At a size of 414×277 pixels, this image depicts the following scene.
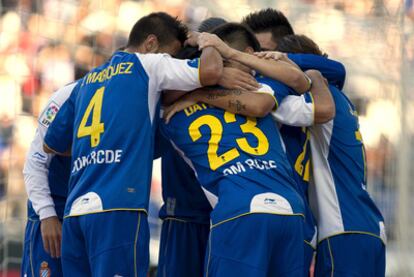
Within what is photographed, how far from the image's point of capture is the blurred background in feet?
27.6

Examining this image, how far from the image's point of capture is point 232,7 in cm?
841

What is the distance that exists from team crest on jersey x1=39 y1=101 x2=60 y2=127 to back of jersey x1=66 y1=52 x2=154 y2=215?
1.71 ft

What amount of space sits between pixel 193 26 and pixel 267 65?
13.6ft

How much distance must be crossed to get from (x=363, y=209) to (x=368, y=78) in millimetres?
3713

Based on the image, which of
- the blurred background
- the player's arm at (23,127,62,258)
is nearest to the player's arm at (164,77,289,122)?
the player's arm at (23,127,62,258)

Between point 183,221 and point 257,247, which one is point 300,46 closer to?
point 183,221

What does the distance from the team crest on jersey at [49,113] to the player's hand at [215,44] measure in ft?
3.25

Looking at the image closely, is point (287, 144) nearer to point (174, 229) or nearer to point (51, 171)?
point (174, 229)

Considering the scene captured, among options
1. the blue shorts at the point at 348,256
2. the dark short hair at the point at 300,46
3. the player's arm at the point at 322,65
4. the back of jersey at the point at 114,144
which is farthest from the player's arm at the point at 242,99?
the blue shorts at the point at 348,256

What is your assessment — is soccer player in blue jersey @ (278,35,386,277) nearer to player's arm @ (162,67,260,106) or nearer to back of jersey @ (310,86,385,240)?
back of jersey @ (310,86,385,240)

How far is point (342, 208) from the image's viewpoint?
16.9ft

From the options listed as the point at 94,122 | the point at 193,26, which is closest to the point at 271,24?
the point at 94,122

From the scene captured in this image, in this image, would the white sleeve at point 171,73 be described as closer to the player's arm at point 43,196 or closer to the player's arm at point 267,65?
the player's arm at point 267,65

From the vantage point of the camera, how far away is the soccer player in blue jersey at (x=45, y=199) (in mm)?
5398
